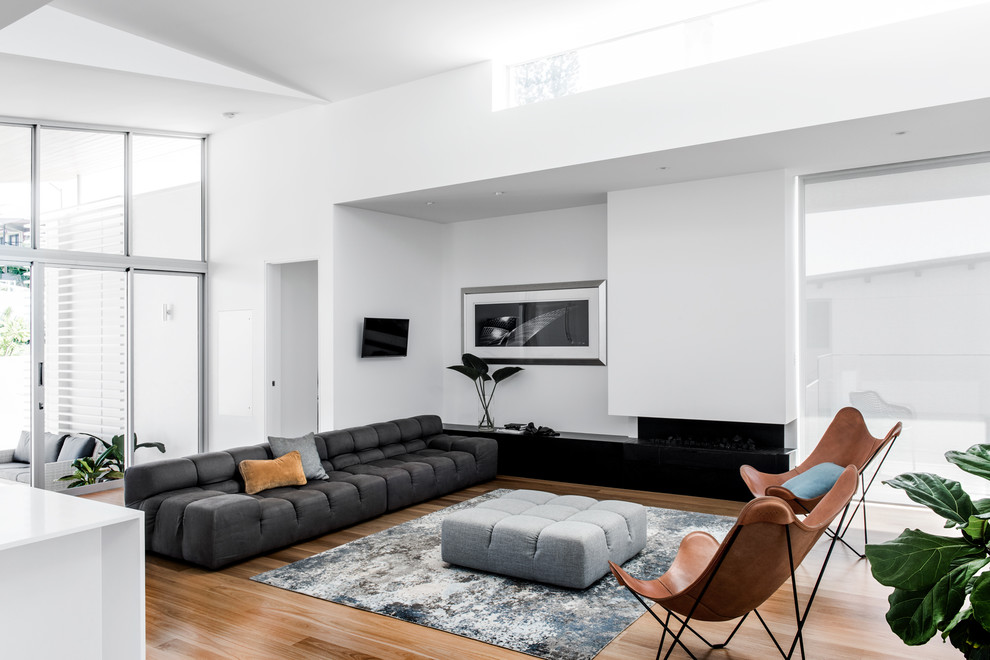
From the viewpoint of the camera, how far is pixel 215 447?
25.2 ft

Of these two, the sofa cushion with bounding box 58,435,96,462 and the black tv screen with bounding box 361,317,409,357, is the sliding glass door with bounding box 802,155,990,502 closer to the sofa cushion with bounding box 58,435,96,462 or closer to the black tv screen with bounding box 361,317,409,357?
the black tv screen with bounding box 361,317,409,357

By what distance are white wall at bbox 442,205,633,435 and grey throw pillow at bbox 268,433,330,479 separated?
2751 millimetres

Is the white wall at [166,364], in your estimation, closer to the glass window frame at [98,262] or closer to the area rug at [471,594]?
the glass window frame at [98,262]

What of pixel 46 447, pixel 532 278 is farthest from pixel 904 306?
pixel 46 447

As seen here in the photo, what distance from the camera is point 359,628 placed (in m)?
3.35

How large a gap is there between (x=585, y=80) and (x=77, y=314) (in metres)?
5.18

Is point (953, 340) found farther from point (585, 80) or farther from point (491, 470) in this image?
point (491, 470)

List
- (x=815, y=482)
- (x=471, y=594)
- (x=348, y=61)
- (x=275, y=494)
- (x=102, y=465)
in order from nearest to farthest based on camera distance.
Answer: (x=471, y=594) < (x=815, y=482) < (x=275, y=494) < (x=348, y=61) < (x=102, y=465)

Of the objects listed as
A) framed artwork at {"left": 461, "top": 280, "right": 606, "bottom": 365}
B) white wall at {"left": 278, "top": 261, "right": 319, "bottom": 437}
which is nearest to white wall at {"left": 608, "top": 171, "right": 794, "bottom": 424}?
framed artwork at {"left": 461, "top": 280, "right": 606, "bottom": 365}

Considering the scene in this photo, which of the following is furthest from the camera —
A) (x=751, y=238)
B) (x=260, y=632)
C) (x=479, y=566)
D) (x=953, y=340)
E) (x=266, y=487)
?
(x=751, y=238)

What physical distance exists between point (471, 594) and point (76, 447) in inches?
188

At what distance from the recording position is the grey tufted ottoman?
3.78m

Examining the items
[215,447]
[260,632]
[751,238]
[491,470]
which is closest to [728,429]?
[751,238]

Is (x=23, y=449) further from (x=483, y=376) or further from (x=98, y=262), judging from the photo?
(x=483, y=376)
